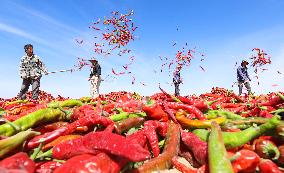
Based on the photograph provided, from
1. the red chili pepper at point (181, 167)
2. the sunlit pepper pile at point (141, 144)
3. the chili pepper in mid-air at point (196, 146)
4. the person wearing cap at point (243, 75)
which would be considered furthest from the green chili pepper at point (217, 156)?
the person wearing cap at point (243, 75)

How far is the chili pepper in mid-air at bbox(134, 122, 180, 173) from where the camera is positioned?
3.60 m

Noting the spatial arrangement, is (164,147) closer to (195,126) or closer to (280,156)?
(195,126)

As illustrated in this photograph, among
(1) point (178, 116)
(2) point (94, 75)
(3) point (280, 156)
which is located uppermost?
(2) point (94, 75)

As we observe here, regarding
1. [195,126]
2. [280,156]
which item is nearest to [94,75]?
[195,126]

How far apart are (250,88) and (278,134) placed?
56.1 ft

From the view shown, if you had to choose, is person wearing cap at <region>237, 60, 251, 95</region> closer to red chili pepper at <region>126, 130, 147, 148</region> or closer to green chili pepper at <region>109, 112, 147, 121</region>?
green chili pepper at <region>109, 112, 147, 121</region>

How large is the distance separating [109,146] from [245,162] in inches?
55.4

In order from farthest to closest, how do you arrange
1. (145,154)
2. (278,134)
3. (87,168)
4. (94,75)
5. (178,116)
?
(94,75) → (178,116) → (278,134) → (145,154) → (87,168)

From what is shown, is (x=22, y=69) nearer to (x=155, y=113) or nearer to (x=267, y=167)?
(x=155, y=113)

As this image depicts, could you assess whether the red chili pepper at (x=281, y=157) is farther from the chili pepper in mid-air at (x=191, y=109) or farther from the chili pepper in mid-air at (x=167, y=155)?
the chili pepper in mid-air at (x=191, y=109)

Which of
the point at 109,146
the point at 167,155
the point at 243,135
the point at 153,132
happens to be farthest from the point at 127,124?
the point at 243,135

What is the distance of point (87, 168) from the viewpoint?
3.03 meters

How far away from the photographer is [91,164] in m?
3.08

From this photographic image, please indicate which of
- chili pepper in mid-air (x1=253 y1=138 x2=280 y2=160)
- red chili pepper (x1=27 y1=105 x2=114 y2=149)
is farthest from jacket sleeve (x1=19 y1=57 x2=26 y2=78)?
chili pepper in mid-air (x1=253 y1=138 x2=280 y2=160)
